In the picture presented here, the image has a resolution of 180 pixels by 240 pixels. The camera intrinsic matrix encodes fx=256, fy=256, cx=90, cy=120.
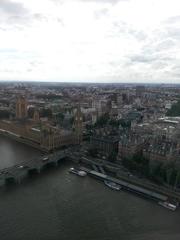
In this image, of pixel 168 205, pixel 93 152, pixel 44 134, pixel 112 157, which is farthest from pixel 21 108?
pixel 168 205

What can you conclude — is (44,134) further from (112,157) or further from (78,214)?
(78,214)

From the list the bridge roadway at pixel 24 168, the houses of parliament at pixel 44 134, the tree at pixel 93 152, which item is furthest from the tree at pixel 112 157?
the houses of parliament at pixel 44 134

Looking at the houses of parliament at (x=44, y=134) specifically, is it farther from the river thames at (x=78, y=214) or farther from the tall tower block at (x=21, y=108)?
the river thames at (x=78, y=214)

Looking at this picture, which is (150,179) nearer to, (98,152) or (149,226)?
(149,226)

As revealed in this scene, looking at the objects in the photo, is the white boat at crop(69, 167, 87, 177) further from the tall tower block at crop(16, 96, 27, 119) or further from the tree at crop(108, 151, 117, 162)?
the tall tower block at crop(16, 96, 27, 119)

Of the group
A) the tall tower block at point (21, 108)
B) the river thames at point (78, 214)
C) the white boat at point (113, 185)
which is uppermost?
the tall tower block at point (21, 108)

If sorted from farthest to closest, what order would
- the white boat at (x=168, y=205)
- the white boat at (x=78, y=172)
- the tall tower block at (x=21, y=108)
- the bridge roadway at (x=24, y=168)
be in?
the tall tower block at (x=21, y=108)
the white boat at (x=78, y=172)
the bridge roadway at (x=24, y=168)
the white boat at (x=168, y=205)

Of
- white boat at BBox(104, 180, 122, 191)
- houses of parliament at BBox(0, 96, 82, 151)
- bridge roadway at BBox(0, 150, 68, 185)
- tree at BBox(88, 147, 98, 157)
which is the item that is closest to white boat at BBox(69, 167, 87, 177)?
white boat at BBox(104, 180, 122, 191)

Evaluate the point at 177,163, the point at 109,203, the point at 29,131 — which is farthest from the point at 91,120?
the point at 109,203
